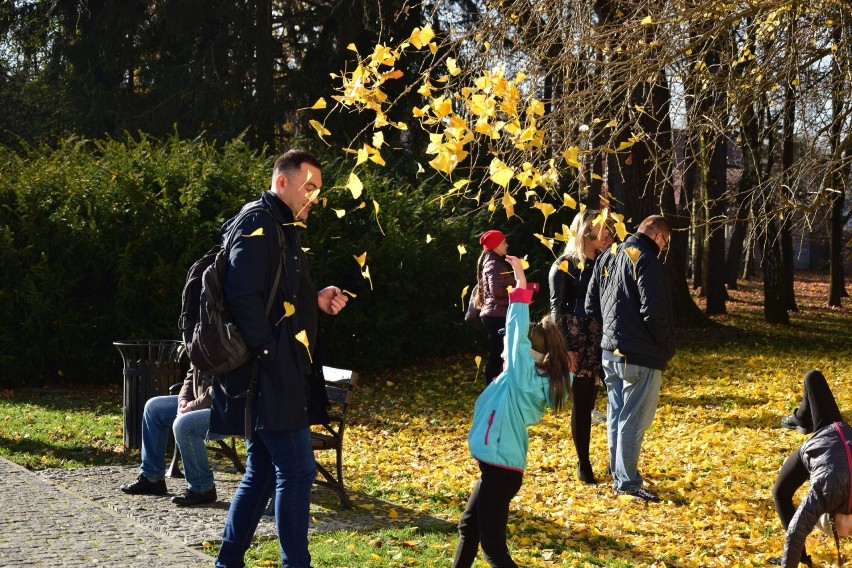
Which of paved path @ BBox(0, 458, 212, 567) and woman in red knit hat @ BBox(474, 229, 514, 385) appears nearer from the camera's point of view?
paved path @ BBox(0, 458, 212, 567)

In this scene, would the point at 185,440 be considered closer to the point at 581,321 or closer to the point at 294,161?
the point at 294,161

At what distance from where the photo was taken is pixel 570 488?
7504 mm

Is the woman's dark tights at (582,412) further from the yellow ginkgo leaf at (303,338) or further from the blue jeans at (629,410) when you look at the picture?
the yellow ginkgo leaf at (303,338)

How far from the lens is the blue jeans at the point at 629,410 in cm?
698

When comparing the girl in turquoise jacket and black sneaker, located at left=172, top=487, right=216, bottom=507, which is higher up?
the girl in turquoise jacket

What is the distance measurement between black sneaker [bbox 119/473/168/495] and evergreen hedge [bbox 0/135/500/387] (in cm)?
621

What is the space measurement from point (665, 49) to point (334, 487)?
388cm

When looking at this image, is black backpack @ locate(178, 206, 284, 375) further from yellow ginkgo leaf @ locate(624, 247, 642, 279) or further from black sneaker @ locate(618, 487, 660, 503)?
black sneaker @ locate(618, 487, 660, 503)

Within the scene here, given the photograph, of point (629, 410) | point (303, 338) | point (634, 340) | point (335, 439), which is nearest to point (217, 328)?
point (303, 338)

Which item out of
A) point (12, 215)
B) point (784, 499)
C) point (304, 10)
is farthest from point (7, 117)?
point (784, 499)

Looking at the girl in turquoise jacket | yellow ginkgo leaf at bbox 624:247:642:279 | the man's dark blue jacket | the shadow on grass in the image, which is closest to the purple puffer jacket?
yellow ginkgo leaf at bbox 624:247:642:279

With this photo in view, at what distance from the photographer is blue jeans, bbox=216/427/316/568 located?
4.71m

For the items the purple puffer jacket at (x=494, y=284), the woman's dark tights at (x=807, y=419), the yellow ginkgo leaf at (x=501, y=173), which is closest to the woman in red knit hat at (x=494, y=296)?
the purple puffer jacket at (x=494, y=284)

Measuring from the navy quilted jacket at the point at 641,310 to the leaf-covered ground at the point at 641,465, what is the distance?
3.38 ft
